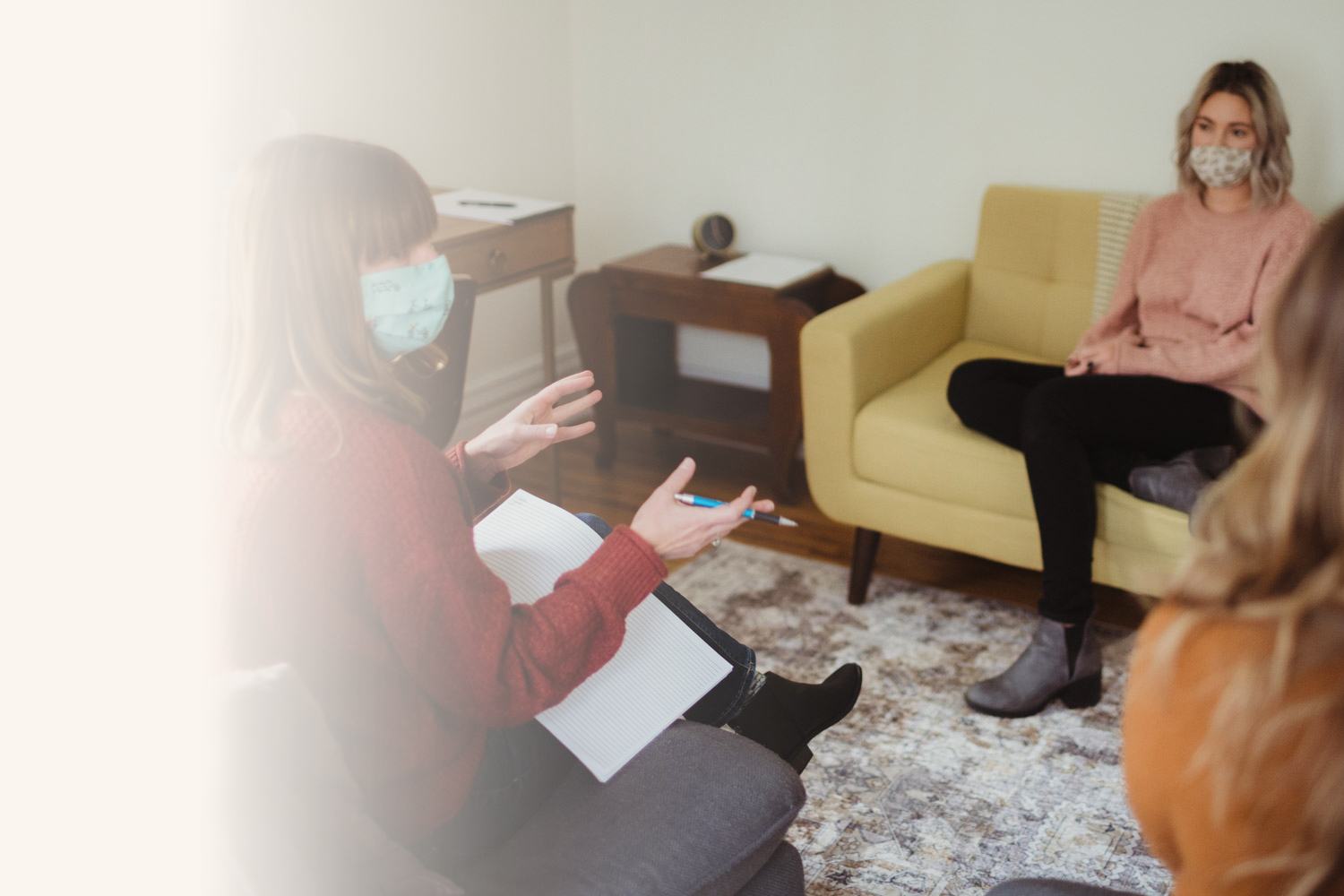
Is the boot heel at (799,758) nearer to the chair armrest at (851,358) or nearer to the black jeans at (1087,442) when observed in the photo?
the black jeans at (1087,442)

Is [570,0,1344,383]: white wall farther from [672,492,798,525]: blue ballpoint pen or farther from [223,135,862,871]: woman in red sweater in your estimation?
[223,135,862,871]: woman in red sweater

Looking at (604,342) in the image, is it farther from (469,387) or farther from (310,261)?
(310,261)

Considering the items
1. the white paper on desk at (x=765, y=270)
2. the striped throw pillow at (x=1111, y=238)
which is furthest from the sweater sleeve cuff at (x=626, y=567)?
the white paper on desk at (x=765, y=270)

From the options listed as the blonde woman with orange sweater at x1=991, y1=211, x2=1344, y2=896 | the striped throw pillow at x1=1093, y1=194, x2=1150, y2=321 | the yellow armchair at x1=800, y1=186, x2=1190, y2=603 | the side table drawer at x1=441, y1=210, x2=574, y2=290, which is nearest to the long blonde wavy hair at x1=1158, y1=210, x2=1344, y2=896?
the blonde woman with orange sweater at x1=991, y1=211, x2=1344, y2=896

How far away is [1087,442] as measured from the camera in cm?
191

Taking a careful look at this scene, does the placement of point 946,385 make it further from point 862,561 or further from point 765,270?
point 765,270

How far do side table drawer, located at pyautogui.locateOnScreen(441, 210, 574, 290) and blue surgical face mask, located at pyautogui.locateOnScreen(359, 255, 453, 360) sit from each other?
1165 millimetres

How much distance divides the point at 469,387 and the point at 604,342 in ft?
1.42

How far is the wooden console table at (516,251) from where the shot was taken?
87.0 inches

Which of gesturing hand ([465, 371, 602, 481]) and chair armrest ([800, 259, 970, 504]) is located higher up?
gesturing hand ([465, 371, 602, 481])

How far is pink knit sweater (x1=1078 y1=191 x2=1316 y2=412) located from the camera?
1924 millimetres

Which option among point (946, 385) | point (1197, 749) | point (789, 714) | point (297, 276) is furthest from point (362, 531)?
point (946, 385)

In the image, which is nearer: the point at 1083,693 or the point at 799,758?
the point at 799,758

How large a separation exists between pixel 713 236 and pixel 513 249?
79 cm
